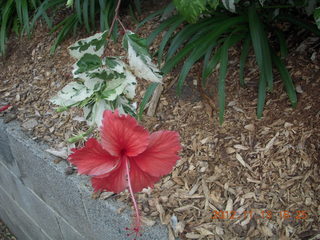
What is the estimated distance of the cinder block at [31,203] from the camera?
1.88 metres

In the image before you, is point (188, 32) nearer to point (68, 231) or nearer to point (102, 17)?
point (102, 17)

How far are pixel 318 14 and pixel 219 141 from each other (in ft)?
1.90

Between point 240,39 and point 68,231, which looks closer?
point 240,39

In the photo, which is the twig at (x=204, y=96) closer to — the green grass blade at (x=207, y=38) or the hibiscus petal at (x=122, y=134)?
the green grass blade at (x=207, y=38)

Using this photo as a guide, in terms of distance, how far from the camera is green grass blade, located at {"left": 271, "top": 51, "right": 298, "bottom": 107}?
139cm

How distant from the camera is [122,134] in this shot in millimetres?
617

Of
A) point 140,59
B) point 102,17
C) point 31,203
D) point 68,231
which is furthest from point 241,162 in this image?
point 31,203

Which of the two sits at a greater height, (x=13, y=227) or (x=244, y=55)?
(x=244, y=55)

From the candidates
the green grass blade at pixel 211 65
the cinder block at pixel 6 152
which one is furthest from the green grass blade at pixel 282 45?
the cinder block at pixel 6 152

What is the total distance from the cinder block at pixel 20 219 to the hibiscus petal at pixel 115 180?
1.62 metres

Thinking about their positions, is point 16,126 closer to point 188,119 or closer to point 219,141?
point 188,119

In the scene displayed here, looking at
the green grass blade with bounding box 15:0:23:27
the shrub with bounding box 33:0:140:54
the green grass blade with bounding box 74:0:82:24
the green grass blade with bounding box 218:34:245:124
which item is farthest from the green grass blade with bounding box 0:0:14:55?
the green grass blade with bounding box 218:34:245:124

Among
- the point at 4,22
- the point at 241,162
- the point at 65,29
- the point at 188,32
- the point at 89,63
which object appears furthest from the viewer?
the point at 4,22

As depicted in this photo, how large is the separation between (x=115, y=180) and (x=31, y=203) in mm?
1537
